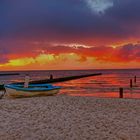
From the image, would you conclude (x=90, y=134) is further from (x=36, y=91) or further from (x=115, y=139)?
(x=36, y=91)

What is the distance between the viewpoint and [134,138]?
11.6 meters

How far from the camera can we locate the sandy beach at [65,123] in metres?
11.9

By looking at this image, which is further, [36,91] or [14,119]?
[36,91]

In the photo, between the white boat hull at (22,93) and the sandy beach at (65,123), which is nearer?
the sandy beach at (65,123)

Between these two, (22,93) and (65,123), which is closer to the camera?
(65,123)

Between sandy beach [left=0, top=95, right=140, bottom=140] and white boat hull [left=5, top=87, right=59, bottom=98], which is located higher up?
white boat hull [left=5, top=87, right=59, bottom=98]

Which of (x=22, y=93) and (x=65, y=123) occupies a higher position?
(x=22, y=93)

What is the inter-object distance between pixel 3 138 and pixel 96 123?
489 cm

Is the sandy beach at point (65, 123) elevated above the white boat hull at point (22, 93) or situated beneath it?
situated beneath

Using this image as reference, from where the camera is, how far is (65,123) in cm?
1420

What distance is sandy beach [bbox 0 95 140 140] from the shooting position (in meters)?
11.9

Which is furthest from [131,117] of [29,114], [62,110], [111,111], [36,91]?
[36,91]

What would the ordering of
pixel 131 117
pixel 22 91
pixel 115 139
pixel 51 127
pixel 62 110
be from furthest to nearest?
pixel 22 91
pixel 62 110
pixel 131 117
pixel 51 127
pixel 115 139

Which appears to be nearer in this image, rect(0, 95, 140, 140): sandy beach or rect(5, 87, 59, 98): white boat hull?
rect(0, 95, 140, 140): sandy beach
